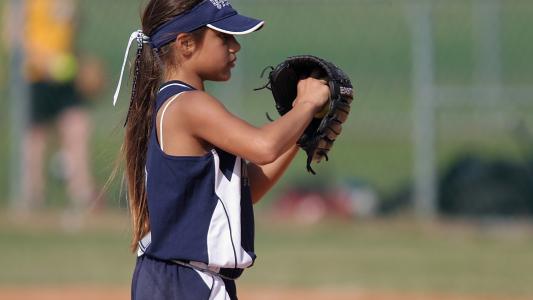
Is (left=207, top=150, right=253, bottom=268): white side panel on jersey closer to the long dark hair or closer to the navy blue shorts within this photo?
the navy blue shorts

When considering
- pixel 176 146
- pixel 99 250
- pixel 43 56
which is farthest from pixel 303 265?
pixel 176 146

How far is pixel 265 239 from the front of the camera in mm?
10453

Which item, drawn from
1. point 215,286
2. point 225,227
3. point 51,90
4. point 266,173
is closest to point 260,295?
point 266,173

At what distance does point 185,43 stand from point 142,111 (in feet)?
0.93

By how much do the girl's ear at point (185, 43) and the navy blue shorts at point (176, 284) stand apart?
68 centimetres

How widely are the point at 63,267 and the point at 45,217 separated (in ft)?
8.18

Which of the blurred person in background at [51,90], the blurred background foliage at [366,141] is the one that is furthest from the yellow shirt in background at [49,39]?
the blurred background foliage at [366,141]

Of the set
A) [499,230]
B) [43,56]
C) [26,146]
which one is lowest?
[499,230]

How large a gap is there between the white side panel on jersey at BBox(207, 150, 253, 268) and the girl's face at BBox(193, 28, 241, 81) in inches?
10.9

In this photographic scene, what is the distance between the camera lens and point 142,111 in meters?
3.72

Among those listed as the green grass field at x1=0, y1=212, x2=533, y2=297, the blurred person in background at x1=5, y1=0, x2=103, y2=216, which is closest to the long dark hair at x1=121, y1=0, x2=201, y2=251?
the green grass field at x1=0, y1=212, x2=533, y2=297

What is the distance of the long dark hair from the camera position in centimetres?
370

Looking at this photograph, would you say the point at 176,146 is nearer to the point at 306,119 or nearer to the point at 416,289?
the point at 306,119

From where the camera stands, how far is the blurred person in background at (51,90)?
11922mm
